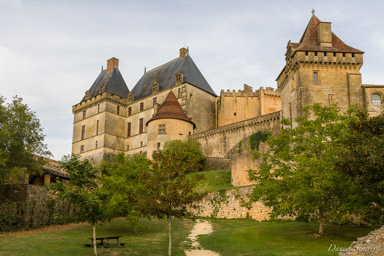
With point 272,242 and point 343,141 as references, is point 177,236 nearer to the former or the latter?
point 272,242

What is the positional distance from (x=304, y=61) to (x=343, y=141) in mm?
22767

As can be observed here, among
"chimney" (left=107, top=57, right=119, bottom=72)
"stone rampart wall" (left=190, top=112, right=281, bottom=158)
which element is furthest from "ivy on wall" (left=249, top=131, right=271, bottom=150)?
"chimney" (left=107, top=57, right=119, bottom=72)

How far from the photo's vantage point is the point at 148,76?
66500mm

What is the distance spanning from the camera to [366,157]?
1570cm

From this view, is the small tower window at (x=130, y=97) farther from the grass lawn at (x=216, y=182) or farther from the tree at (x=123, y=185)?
the tree at (x=123, y=185)

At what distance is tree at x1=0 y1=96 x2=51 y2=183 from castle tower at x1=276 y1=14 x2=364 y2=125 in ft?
72.2

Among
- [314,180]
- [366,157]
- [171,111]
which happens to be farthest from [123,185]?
[171,111]

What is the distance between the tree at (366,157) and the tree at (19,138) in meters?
18.9

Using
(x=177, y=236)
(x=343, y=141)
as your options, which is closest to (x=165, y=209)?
(x=177, y=236)

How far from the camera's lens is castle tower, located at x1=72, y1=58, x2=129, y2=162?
201 ft

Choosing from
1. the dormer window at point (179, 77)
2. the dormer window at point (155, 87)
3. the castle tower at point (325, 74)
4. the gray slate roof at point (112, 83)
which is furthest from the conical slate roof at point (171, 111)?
the gray slate roof at point (112, 83)

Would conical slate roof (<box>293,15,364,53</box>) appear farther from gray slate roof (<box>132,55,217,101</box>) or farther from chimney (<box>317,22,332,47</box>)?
gray slate roof (<box>132,55,217,101</box>)

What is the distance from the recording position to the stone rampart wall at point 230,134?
148 feet

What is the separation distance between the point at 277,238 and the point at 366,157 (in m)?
6.66
